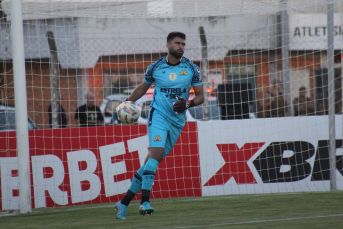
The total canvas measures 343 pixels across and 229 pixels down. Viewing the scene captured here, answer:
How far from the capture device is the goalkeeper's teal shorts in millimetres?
6520

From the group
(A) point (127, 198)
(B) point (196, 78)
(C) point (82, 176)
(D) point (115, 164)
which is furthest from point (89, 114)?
(A) point (127, 198)

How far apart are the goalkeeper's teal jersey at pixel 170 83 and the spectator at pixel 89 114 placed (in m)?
4.92

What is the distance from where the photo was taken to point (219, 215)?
661 cm

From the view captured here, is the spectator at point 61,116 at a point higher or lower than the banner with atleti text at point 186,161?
higher

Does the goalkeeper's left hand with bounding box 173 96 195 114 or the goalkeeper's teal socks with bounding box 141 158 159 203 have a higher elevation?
the goalkeeper's left hand with bounding box 173 96 195 114

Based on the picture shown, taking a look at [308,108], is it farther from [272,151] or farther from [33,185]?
[33,185]

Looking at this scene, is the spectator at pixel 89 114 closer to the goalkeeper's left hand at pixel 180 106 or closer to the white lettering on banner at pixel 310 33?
the goalkeeper's left hand at pixel 180 106

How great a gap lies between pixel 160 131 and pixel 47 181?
12.0 feet

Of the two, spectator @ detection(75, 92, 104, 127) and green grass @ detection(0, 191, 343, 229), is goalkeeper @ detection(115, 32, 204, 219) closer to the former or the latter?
green grass @ detection(0, 191, 343, 229)

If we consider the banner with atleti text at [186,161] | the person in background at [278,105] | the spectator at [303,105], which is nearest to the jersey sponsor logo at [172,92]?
the banner with atleti text at [186,161]

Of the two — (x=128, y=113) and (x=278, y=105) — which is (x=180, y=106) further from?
(x=278, y=105)

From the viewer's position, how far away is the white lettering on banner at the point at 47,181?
9.47 m

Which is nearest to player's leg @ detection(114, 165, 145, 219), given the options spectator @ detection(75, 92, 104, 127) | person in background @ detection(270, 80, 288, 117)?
spectator @ detection(75, 92, 104, 127)

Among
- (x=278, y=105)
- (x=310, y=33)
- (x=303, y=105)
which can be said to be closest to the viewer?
(x=278, y=105)
